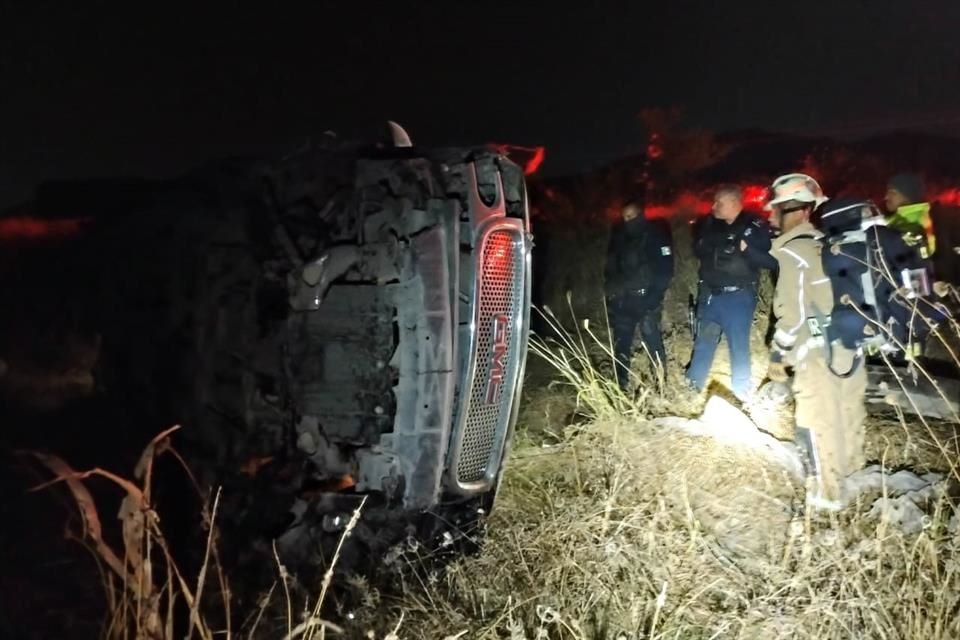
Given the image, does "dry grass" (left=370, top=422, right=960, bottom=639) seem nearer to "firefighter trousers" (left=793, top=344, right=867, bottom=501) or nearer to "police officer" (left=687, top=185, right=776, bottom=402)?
"firefighter trousers" (left=793, top=344, right=867, bottom=501)

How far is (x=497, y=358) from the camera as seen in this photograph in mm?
3756

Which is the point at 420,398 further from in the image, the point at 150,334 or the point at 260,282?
the point at 150,334

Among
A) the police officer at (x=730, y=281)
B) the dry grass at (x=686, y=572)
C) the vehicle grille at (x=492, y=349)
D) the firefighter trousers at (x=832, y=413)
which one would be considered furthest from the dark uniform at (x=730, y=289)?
the vehicle grille at (x=492, y=349)

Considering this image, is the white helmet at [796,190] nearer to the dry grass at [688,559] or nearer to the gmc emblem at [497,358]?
the dry grass at [688,559]

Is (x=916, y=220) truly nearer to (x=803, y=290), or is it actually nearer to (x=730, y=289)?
(x=730, y=289)

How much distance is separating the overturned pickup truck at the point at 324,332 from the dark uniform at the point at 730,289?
2.62 m

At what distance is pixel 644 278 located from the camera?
22.6 feet

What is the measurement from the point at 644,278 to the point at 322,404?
3930 mm

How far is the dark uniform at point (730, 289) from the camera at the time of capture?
576 cm

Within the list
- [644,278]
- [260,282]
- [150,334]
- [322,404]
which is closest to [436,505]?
[322,404]

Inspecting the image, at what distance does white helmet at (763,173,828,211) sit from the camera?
4.48 metres

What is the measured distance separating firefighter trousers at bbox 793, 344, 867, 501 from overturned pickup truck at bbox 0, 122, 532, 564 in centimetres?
183

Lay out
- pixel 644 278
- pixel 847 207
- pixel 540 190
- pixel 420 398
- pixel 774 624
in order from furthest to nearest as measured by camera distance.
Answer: pixel 540 190
pixel 644 278
pixel 847 207
pixel 420 398
pixel 774 624

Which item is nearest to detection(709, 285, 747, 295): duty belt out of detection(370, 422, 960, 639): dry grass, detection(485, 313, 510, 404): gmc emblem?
detection(370, 422, 960, 639): dry grass
